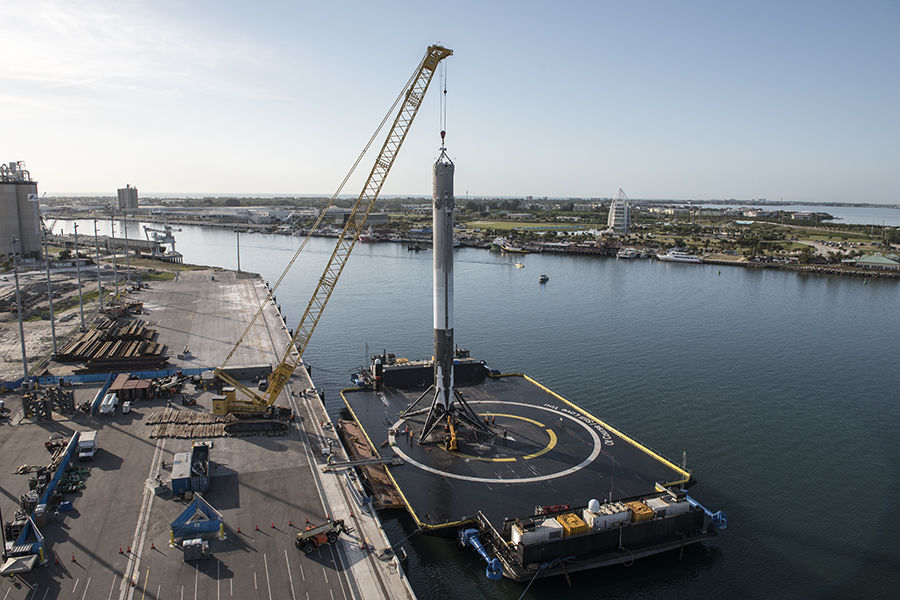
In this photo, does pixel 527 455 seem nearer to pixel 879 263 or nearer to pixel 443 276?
pixel 443 276

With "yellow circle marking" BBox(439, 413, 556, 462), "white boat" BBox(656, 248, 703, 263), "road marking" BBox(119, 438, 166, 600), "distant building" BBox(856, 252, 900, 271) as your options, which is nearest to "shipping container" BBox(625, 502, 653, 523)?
"yellow circle marking" BBox(439, 413, 556, 462)

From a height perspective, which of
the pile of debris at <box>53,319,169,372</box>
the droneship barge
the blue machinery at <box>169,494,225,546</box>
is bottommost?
the droneship barge

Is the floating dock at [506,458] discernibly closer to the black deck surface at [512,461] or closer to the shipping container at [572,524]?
the black deck surface at [512,461]

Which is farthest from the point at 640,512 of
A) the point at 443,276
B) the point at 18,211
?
the point at 18,211

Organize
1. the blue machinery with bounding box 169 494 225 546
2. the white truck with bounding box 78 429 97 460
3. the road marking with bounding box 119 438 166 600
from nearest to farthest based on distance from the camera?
the road marking with bounding box 119 438 166 600
the blue machinery with bounding box 169 494 225 546
the white truck with bounding box 78 429 97 460

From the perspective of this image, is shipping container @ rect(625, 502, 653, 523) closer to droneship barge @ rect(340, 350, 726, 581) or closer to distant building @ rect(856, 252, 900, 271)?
droneship barge @ rect(340, 350, 726, 581)

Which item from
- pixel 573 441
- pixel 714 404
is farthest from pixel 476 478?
pixel 714 404

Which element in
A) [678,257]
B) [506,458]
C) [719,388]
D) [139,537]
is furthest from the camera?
[678,257]
